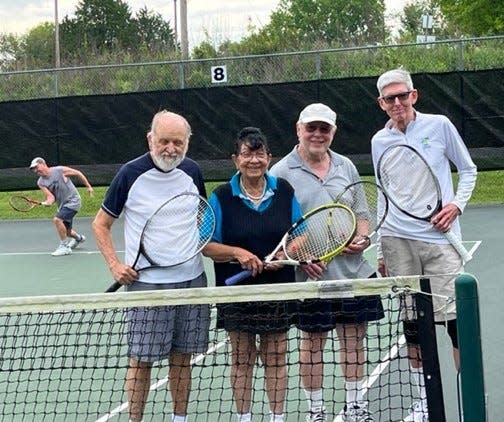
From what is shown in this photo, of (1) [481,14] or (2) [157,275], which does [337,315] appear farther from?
(1) [481,14]

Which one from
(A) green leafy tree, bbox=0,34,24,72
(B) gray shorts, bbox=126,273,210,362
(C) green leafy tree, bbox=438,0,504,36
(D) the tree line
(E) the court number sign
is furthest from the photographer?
(A) green leafy tree, bbox=0,34,24,72

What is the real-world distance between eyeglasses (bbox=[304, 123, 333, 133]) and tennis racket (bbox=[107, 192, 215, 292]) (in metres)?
0.52

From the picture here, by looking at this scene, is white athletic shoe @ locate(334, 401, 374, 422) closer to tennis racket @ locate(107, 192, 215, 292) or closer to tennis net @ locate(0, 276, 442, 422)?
tennis net @ locate(0, 276, 442, 422)

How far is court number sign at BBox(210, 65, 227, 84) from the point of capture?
14180 mm

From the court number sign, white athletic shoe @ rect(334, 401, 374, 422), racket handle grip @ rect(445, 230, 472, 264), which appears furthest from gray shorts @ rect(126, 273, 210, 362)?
the court number sign

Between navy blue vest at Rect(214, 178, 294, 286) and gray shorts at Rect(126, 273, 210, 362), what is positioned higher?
navy blue vest at Rect(214, 178, 294, 286)

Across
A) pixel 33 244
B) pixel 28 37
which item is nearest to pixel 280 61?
pixel 33 244

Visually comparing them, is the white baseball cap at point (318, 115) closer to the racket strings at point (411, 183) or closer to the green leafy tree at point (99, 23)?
the racket strings at point (411, 183)

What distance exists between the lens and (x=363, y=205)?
13.7ft

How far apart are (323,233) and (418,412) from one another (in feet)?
2.86

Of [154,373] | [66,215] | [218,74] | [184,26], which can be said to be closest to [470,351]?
[154,373]

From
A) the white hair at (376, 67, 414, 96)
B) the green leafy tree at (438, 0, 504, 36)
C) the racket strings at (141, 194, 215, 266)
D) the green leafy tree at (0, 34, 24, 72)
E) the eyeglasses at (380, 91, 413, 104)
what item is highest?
the green leafy tree at (0, 34, 24, 72)

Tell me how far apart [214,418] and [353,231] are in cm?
123

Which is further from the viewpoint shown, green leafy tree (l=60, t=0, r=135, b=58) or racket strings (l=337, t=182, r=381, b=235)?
green leafy tree (l=60, t=0, r=135, b=58)
